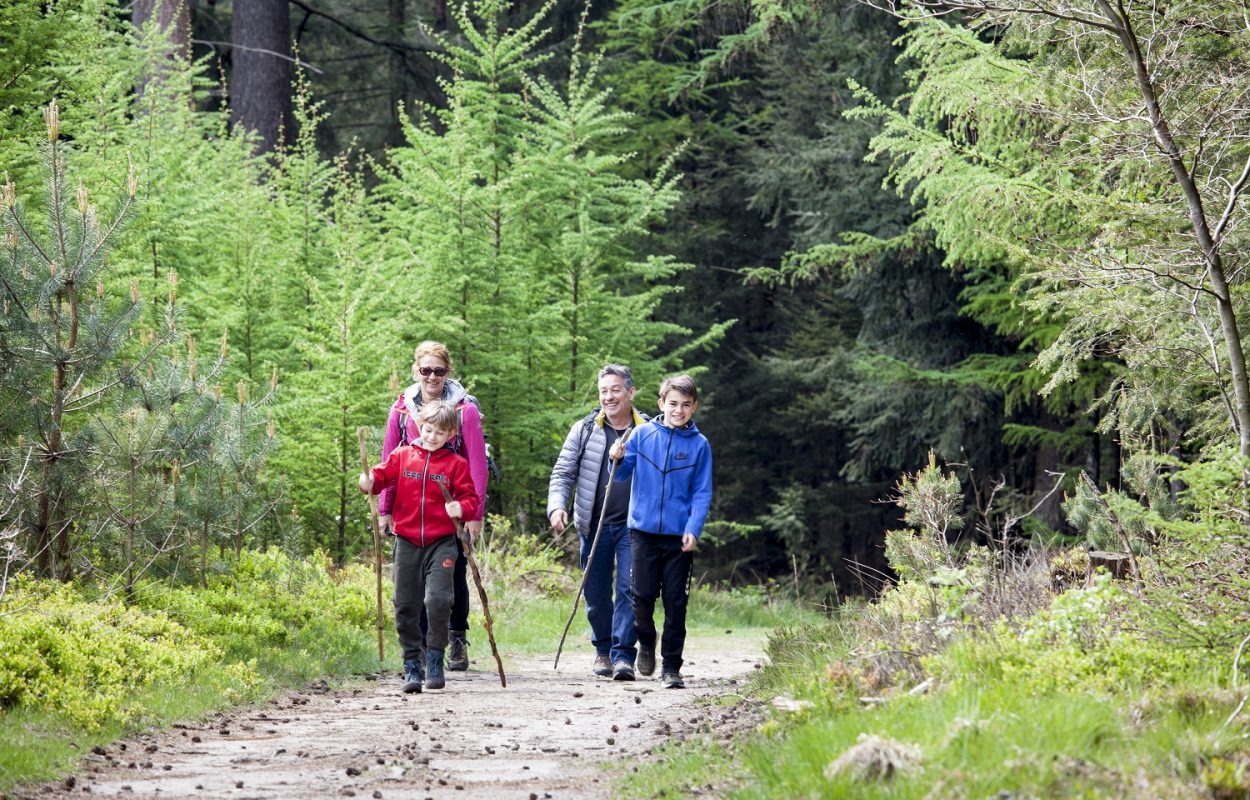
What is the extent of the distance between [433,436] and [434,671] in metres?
1.43

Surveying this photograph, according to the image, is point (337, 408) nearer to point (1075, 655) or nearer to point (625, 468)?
point (625, 468)

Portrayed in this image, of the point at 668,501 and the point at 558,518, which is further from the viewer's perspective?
the point at 558,518

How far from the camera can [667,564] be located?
29.4ft

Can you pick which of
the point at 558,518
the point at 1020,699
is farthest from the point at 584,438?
the point at 1020,699

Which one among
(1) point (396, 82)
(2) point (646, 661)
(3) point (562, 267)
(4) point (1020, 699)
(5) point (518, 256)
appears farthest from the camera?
(1) point (396, 82)

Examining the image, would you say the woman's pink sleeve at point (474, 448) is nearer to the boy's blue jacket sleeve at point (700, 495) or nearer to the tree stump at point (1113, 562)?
the boy's blue jacket sleeve at point (700, 495)

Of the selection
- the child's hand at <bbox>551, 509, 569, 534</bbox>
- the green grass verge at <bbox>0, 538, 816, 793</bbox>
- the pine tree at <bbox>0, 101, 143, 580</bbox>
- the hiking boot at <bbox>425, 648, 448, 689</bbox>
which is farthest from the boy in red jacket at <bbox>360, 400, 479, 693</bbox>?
the pine tree at <bbox>0, 101, 143, 580</bbox>

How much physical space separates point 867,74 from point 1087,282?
45.6ft

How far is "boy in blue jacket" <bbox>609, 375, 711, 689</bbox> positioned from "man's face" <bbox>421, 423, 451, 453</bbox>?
1244 millimetres

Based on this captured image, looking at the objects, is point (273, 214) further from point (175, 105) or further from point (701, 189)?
point (701, 189)

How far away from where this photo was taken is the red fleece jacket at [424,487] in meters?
8.58

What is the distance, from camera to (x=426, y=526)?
8.61 meters

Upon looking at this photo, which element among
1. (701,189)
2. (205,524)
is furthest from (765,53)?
(205,524)

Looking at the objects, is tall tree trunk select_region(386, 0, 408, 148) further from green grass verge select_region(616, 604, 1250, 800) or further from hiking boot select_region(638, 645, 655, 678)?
green grass verge select_region(616, 604, 1250, 800)
